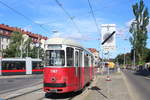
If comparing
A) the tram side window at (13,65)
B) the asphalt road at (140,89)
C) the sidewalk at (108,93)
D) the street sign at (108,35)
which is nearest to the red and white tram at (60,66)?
the sidewalk at (108,93)

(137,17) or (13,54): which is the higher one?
(137,17)

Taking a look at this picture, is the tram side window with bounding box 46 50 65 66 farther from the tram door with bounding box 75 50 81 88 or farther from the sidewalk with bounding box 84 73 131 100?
the sidewalk with bounding box 84 73 131 100

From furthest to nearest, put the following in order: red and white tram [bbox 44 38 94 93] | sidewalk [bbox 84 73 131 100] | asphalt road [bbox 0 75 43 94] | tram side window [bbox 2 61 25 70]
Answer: tram side window [bbox 2 61 25 70]
asphalt road [bbox 0 75 43 94]
sidewalk [bbox 84 73 131 100]
red and white tram [bbox 44 38 94 93]

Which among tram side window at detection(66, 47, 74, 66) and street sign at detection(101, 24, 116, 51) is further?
tram side window at detection(66, 47, 74, 66)

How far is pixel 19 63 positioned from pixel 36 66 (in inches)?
194

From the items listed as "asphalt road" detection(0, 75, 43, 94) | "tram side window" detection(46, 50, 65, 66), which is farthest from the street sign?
"asphalt road" detection(0, 75, 43, 94)

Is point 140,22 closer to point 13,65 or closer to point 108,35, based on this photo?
point 13,65

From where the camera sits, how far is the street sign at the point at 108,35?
→ 12.7m

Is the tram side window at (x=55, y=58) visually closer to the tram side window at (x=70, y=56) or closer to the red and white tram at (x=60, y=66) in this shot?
the red and white tram at (x=60, y=66)

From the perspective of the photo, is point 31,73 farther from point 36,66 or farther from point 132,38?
point 132,38

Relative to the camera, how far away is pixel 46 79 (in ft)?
42.5

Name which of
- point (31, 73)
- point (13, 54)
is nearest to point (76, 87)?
point (31, 73)

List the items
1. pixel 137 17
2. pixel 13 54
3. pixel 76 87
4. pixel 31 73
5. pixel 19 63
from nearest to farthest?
pixel 76 87
pixel 19 63
pixel 31 73
pixel 137 17
pixel 13 54

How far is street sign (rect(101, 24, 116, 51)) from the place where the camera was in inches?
501
